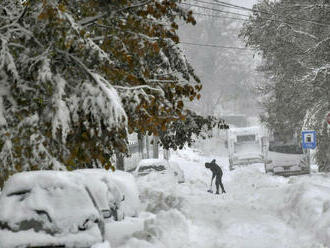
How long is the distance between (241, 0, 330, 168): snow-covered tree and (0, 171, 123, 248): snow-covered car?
1656cm

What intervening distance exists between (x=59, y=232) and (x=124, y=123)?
1.93m

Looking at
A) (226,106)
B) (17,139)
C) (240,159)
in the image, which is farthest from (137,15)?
(226,106)

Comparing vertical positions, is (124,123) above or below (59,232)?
above

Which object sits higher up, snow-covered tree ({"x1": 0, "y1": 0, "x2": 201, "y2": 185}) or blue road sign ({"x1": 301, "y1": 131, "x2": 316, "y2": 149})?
snow-covered tree ({"x1": 0, "y1": 0, "x2": 201, "y2": 185})

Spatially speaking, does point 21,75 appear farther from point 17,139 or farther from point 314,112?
point 314,112

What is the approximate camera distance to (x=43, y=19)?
8641mm

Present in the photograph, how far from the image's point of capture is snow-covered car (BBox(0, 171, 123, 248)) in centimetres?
733

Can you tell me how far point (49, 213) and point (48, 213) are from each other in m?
0.01

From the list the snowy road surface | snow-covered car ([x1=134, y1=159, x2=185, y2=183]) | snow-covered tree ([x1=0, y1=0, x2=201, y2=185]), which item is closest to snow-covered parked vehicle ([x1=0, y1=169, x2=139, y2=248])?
snow-covered tree ([x1=0, y1=0, x2=201, y2=185])

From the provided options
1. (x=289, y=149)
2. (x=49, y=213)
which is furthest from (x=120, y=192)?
(x=289, y=149)

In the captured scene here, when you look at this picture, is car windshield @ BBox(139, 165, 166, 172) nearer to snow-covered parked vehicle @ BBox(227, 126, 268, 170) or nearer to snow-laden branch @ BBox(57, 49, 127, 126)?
snow-covered parked vehicle @ BBox(227, 126, 268, 170)

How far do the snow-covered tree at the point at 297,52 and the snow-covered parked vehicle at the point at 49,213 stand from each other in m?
16.5

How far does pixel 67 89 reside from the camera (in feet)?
30.8

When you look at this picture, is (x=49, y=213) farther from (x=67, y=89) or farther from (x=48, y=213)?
(x=67, y=89)
